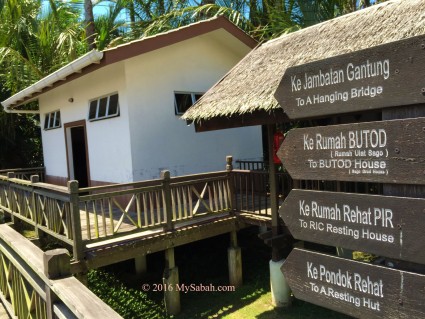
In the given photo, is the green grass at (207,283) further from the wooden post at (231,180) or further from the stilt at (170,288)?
the wooden post at (231,180)

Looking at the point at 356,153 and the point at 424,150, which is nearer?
the point at 424,150

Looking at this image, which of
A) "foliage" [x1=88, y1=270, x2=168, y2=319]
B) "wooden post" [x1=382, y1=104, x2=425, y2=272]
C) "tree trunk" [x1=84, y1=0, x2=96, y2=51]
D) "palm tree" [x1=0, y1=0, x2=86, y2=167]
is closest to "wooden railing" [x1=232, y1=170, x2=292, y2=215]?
"foliage" [x1=88, y1=270, x2=168, y2=319]

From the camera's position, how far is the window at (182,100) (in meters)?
9.88

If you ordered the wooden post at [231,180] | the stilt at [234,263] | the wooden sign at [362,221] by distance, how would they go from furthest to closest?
the stilt at [234,263]
the wooden post at [231,180]
the wooden sign at [362,221]

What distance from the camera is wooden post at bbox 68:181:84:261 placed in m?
5.61

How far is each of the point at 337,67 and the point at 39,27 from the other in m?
15.4

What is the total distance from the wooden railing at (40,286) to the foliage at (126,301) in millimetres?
2949

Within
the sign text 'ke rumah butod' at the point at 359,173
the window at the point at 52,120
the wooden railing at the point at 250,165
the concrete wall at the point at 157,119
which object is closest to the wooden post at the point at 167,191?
the concrete wall at the point at 157,119

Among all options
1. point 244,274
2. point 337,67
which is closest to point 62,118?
point 244,274

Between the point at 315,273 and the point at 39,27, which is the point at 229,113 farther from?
the point at 39,27

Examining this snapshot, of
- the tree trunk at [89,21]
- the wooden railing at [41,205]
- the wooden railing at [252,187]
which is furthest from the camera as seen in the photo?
the tree trunk at [89,21]

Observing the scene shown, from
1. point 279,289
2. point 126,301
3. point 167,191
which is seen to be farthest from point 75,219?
point 279,289

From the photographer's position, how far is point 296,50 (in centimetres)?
625

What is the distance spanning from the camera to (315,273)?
2.14 m
